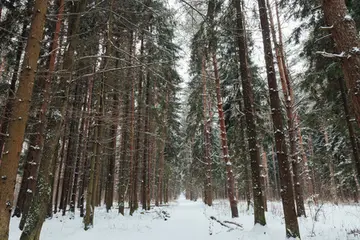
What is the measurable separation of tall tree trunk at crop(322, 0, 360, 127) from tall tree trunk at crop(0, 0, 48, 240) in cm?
A: 450

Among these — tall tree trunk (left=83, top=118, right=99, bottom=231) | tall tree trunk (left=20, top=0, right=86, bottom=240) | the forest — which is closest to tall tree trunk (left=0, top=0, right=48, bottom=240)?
the forest

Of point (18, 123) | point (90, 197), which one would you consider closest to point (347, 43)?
point (18, 123)

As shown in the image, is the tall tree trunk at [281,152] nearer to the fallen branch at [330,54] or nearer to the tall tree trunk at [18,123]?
the fallen branch at [330,54]

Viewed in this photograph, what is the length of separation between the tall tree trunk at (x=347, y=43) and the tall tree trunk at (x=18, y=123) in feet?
14.8

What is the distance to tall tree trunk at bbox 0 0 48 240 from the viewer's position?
116 inches

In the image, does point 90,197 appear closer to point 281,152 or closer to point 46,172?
point 46,172

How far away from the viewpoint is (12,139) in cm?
311

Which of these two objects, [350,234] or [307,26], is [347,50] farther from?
[307,26]

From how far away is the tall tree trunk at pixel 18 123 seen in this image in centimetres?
295

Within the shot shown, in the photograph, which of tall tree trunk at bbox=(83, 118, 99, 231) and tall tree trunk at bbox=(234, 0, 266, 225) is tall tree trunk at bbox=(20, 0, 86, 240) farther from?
tall tree trunk at bbox=(234, 0, 266, 225)

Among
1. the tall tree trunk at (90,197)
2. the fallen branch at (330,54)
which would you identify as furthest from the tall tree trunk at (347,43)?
the tall tree trunk at (90,197)

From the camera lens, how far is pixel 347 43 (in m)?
3.53

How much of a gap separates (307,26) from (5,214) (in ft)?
34.4

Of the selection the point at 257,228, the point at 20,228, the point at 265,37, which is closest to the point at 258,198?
the point at 257,228
